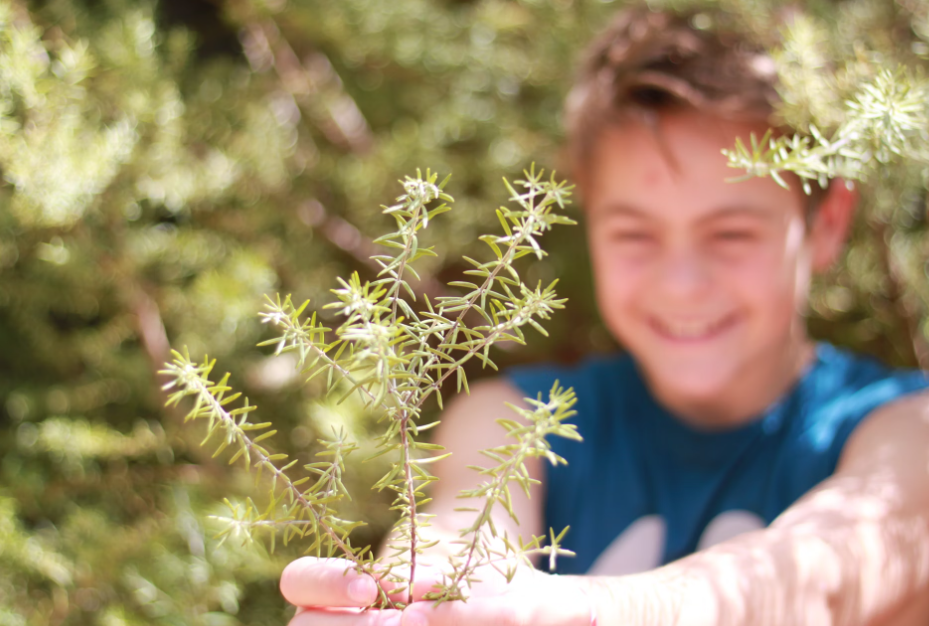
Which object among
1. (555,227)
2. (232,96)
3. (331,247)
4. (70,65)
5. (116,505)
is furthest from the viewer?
(555,227)

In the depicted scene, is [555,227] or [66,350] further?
[555,227]

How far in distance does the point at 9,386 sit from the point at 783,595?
1321 mm

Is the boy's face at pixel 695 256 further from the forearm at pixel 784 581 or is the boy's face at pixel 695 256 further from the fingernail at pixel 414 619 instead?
the fingernail at pixel 414 619

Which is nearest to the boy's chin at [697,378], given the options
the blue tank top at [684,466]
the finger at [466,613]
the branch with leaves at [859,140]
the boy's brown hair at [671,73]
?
the blue tank top at [684,466]

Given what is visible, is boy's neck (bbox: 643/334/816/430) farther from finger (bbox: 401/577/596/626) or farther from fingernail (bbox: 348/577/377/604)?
fingernail (bbox: 348/577/377/604)

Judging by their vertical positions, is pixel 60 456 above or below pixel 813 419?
below

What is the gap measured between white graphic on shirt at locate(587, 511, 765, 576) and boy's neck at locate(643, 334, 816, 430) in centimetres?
20

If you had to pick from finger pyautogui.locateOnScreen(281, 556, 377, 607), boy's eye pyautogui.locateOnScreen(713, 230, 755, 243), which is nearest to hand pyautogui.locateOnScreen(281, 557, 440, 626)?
finger pyautogui.locateOnScreen(281, 556, 377, 607)

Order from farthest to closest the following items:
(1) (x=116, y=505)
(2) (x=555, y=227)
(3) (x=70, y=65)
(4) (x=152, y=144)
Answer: (2) (x=555, y=227) → (1) (x=116, y=505) → (4) (x=152, y=144) → (3) (x=70, y=65)

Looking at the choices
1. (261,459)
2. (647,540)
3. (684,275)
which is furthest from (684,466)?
(261,459)

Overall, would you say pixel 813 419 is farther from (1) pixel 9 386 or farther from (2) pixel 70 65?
(1) pixel 9 386

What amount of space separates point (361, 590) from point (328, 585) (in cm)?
3

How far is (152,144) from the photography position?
115cm

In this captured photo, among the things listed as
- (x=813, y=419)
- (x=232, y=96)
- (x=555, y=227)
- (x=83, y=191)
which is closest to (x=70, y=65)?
(x=83, y=191)
